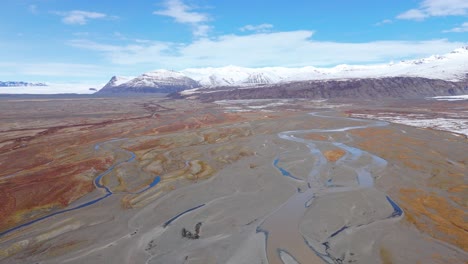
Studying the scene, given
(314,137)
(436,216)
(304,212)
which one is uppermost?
(436,216)

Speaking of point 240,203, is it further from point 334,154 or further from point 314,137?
point 314,137

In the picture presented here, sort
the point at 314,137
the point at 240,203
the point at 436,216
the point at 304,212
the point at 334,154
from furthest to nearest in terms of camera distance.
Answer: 1. the point at 314,137
2. the point at 334,154
3. the point at 240,203
4. the point at 304,212
5. the point at 436,216

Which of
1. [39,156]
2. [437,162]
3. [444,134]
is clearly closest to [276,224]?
[437,162]

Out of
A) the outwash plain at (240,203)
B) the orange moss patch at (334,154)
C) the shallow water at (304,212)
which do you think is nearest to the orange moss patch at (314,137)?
the outwash plain at (240,203)

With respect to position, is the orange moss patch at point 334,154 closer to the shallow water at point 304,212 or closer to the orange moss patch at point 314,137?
the shallow water at point 304,212

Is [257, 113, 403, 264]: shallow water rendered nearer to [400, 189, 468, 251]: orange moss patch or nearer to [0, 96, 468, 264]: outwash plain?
[0, 96, 468, 264]: outwash plain

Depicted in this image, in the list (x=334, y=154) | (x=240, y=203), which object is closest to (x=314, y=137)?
(x=334, y=154)
